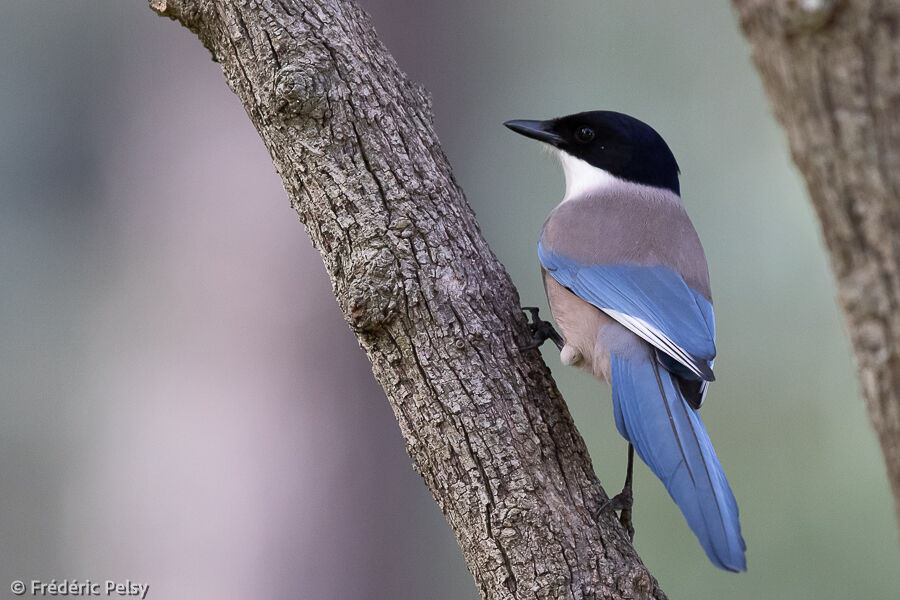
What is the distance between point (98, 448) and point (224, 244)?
5.86 ft

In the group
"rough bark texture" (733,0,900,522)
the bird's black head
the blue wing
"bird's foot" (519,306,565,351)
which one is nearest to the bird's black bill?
the bird's black head

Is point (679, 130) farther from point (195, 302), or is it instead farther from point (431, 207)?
point (431, 207)

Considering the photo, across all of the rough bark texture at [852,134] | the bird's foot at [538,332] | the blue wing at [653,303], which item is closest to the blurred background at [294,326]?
the blue wing at [653,303]

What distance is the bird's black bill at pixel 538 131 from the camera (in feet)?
12.0

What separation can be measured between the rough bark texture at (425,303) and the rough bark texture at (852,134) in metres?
1.13

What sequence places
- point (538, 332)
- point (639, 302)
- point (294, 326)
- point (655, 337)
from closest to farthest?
point (538, 332) → point (655, 337) → point (639, 302) → point (294, 326)

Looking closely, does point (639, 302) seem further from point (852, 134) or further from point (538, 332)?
point (852, 134)

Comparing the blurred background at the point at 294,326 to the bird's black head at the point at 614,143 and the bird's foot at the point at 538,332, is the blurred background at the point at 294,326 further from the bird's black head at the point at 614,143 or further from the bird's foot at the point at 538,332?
the bird's foot at the point at 538,332

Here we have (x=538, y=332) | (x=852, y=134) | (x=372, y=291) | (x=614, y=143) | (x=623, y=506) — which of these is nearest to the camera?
(x=852, y=134)

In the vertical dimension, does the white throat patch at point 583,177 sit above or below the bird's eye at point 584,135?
below

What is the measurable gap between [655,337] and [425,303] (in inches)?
30.3

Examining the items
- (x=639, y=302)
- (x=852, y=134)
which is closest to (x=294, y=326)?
(x=639, y=302)

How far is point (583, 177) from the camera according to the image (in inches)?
146

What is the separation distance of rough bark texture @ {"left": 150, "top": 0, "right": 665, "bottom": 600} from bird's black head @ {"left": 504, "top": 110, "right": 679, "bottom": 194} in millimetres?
1263
